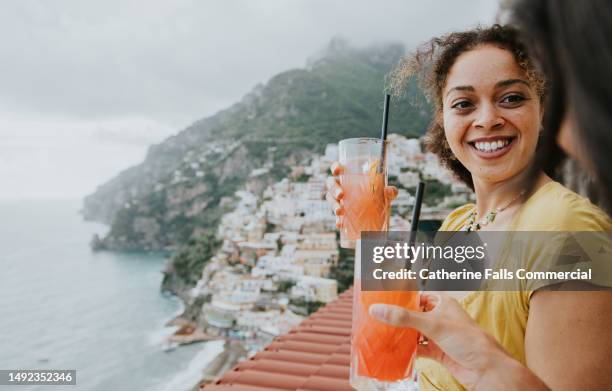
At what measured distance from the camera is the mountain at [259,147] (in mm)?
52406

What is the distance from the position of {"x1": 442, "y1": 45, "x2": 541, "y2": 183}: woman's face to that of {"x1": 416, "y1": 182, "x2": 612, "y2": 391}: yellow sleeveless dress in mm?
193

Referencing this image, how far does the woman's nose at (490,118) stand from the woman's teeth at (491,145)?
0.03 meters

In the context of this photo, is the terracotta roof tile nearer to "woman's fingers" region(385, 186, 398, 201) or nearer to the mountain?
"woman's fingers" region(385, 186, 398, 201)

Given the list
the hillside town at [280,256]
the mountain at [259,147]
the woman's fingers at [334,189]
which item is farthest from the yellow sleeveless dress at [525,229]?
the mountain at [259,147]

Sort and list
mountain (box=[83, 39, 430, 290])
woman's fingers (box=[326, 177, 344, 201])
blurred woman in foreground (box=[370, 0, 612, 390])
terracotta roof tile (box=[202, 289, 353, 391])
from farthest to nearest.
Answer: mountain (box=[83, 39, 430, 290]), terracotta roof tile (box=[202, 289, 353, 391]), woman's fingers (box=[326, 177, 344, 201]), blurred woman in foreground (box=[370, 0, 612, 390])

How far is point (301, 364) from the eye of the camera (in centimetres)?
233

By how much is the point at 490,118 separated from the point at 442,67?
28 centimetres

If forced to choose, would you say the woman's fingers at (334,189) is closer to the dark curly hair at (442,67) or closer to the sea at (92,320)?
the dark curly hair at (442,67)

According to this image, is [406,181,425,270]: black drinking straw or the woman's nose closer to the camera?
[406,181,425,270]: black drinking straw

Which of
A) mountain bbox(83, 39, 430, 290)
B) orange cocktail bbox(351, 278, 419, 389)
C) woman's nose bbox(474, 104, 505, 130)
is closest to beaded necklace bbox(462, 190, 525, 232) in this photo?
woman's nose bbox(474, 104, 505, 130)

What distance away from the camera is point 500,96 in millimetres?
1072

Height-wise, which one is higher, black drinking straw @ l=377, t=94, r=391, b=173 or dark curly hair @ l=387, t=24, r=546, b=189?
dark curly hair @ l=387, t=24, r=546, b=189

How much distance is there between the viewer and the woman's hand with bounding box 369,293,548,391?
0.69m

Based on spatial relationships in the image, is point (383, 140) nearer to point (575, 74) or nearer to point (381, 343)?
point (381, 343)
